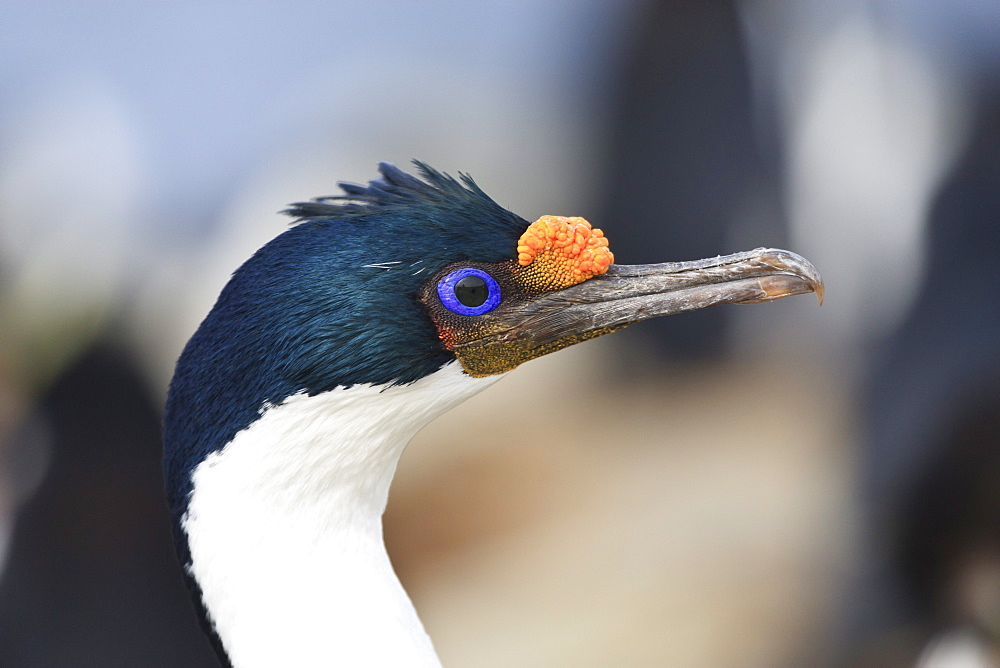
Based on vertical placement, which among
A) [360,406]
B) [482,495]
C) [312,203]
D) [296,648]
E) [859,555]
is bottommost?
[859,555]

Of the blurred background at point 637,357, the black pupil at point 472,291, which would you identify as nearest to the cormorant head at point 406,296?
the black pupil at point 472,291

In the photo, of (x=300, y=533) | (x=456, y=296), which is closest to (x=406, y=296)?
(x=456, y=296)

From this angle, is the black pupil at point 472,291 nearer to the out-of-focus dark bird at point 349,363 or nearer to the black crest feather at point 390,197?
the out-of-focus dark bird at point 349,363

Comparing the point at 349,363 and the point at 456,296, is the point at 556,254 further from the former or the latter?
the point at 349,363

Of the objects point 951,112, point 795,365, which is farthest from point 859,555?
point 951,112

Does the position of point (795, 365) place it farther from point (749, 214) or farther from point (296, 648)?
point (296, 648)

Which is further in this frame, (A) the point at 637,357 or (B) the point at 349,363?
(A) the point at 637,357

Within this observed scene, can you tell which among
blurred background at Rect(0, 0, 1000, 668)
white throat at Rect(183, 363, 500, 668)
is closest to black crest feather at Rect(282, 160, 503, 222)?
white throat at Rect(183, 363, 500, 668)
